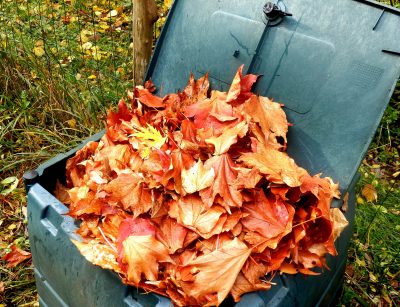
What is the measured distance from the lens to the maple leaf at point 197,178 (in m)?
1.30

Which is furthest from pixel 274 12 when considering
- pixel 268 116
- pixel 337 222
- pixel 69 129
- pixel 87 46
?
pixel 87 46

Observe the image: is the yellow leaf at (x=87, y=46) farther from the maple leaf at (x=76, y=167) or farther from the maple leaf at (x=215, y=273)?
the maple leaf at (x=215, y=273)

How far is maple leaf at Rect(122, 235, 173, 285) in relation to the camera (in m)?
1.22

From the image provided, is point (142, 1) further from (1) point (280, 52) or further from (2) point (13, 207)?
(2) point (13, 207)

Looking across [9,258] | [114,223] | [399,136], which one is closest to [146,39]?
[114,223]

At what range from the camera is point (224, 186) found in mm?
1287

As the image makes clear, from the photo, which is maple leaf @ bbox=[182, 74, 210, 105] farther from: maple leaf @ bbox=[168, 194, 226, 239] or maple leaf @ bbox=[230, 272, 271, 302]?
maple leaf @ bbox=[230, 272, 271, 302]

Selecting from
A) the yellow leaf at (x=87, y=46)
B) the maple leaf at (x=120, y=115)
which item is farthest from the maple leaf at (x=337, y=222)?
the yellow leaf at (x=87, y=46)

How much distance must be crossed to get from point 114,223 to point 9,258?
4.19ft

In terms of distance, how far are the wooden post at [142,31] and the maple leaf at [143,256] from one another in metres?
1.42

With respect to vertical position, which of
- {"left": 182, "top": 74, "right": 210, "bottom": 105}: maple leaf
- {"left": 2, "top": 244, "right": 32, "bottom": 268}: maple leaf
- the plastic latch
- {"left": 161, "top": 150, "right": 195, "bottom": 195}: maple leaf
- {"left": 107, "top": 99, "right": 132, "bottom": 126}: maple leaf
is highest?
{"left": 182, "top": 74, "right": 210, "bottom": 105}: maple leaf

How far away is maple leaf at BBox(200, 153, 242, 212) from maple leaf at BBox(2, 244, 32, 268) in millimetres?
1535

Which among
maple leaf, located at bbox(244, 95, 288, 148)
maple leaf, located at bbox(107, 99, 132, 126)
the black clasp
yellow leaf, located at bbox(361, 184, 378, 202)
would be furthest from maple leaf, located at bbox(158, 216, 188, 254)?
yellow leaf, located at bbox(361, 184, 378, 202)

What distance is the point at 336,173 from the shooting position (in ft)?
5.00
